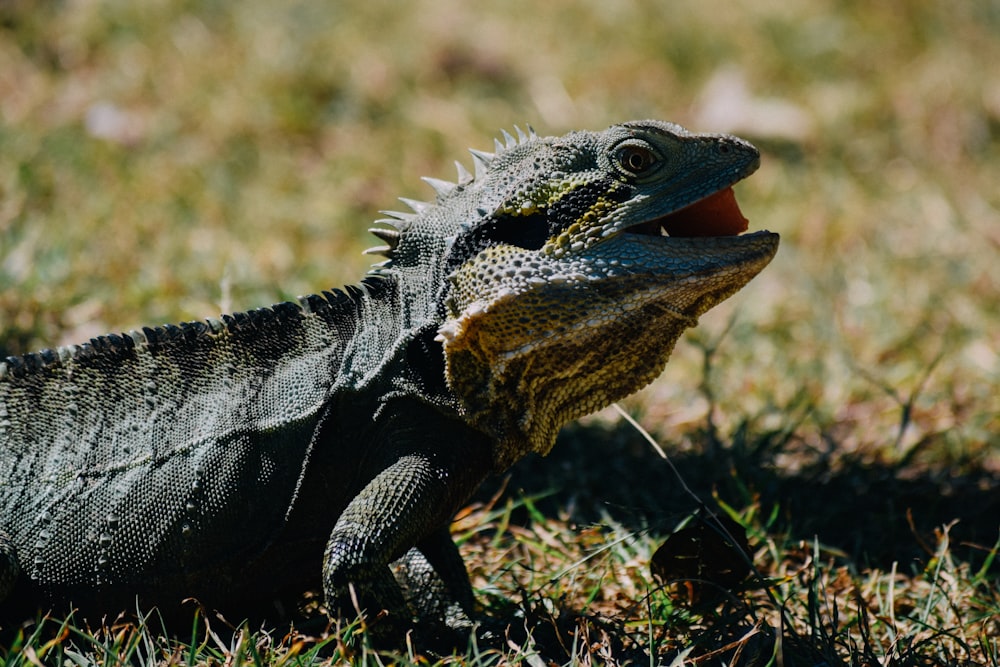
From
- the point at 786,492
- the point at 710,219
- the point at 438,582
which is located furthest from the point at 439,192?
the point at 786,492

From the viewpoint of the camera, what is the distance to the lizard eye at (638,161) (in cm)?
315

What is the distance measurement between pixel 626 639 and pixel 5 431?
81.3 inches

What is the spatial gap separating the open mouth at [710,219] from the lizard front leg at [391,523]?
955mm

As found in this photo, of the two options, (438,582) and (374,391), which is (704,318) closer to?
(438,582)

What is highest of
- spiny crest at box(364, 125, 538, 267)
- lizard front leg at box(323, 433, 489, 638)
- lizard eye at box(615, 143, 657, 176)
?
spiny crest at box(364, 125, 538, 267)

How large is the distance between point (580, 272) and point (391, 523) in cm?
89

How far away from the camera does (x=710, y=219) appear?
10.9 feet

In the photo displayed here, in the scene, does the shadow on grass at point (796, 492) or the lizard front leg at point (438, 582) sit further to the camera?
the shadow on grass at point (796, 492)

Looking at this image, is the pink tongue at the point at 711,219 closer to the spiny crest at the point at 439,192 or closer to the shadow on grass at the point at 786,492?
the spiny crest at the point at 439,192

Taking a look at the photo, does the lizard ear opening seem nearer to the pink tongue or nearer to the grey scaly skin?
the grey scaly skin

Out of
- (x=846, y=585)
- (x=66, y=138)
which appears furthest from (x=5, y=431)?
(x=66, y=138)

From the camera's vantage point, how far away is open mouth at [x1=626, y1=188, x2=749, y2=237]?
3.31m

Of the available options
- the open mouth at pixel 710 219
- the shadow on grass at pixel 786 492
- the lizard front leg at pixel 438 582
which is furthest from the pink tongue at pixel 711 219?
the lizard front leg at pixel 438 582

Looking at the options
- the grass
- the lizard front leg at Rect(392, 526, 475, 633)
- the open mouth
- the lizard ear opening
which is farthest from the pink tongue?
the lizard front leg at Rect(392, 526, 475, 633)
